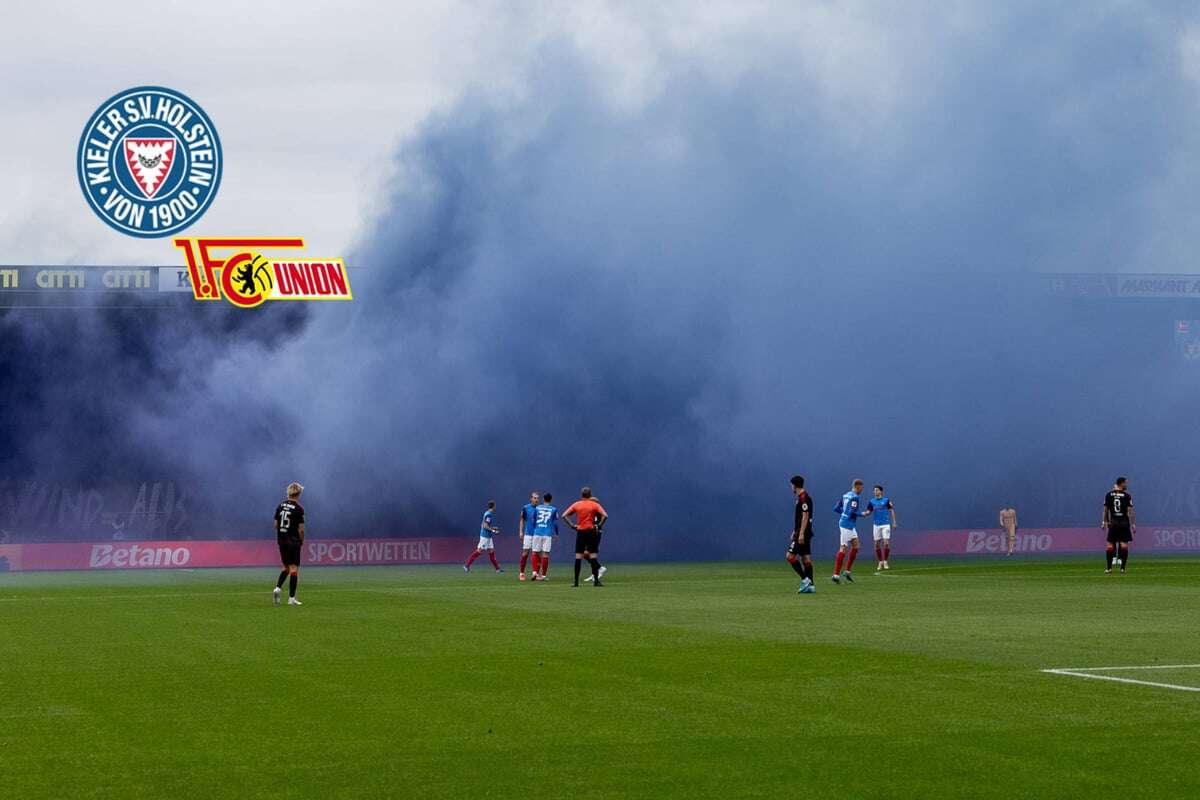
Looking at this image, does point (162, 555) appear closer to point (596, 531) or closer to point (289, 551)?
point (596, 531)

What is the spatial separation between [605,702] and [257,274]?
4294 centimetres

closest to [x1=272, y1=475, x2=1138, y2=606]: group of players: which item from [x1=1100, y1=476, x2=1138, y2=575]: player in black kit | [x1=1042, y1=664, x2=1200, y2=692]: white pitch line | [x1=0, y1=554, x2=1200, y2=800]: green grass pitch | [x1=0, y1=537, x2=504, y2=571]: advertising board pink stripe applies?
[x1=1100, y1=476, x2=1138, y2=575]: player in black kit

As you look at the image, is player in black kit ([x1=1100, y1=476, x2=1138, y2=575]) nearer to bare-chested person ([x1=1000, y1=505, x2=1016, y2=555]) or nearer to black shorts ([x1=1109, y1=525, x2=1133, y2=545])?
black shorts ([x1=1109, y1=525, x2=1133, y2=545])

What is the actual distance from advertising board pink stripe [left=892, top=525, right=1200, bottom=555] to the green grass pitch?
33.0 metres

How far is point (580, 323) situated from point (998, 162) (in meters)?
15.2

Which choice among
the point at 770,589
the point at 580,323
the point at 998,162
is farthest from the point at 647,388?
the point at 770,589

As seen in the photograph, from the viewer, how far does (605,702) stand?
11.1 m

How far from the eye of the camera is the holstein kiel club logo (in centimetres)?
5031

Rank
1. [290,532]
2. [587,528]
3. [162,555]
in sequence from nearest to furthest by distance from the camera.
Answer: [290,532]
[587,528]
[162,555]

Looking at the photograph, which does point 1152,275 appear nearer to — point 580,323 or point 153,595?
point 580,323

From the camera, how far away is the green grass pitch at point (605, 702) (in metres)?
8.21

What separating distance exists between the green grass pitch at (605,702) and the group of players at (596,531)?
5.52 ft

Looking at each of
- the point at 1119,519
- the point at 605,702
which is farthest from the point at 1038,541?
the point at 605,702

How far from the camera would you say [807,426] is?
185ft
